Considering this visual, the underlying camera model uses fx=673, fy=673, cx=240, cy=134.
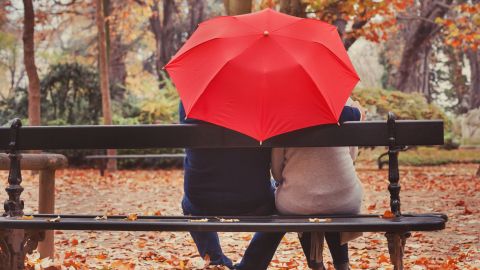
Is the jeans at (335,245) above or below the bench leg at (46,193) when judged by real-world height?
below

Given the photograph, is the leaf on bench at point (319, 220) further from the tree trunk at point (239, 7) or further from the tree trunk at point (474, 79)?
the tree trunk at point (474, 79)

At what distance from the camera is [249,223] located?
11.2ft

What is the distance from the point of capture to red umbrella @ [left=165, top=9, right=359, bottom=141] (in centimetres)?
352

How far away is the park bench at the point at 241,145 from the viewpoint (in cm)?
341

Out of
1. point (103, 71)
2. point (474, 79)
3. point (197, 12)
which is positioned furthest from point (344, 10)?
point (474, 79)

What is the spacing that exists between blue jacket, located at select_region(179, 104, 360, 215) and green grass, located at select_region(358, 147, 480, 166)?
1669 centimetres

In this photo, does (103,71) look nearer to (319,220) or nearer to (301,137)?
(301,137)

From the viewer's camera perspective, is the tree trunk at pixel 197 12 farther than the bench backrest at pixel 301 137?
Yes

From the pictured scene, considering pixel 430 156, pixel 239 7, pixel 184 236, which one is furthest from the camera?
pixel 430 156

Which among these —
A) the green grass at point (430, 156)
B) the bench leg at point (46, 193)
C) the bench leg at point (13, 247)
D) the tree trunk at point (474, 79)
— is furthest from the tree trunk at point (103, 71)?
the tree trunk at point (474, 79)

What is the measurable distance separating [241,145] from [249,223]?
42 cm

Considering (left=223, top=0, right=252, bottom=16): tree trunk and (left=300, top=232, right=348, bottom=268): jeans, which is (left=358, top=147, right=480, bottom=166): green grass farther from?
(left=300, top=232, right=348, bottom=268): jeans

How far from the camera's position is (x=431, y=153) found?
70.5 feet

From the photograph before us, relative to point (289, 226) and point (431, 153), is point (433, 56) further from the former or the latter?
point (289, 226)
